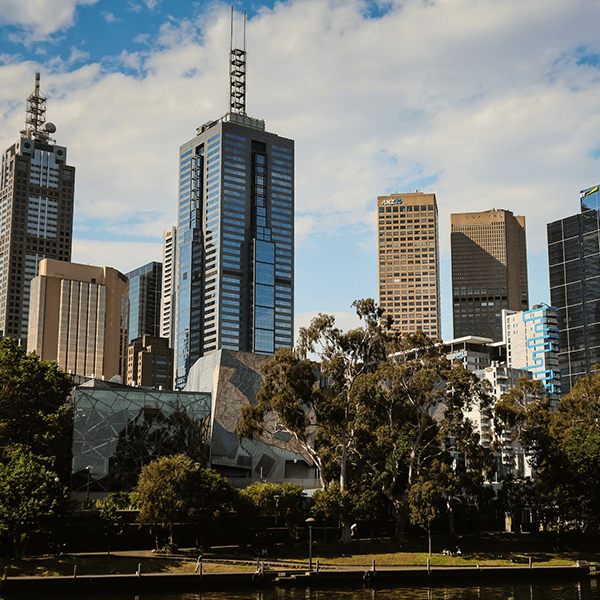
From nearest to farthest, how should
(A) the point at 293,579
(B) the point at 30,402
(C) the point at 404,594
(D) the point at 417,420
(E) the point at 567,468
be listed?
1. (C) the point at 404,594
2. (A) the point at 293,579
3. (B) the point at 30,402
4. (E) the point at 567,468
5. (D) the point at 417,420

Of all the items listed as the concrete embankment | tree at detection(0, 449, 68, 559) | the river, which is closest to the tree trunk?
the concrete embankment

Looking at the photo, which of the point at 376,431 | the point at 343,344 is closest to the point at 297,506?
the point at 376,431

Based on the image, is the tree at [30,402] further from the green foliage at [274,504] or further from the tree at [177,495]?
the green foliage at [274,504]

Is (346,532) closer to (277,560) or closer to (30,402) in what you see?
(277,560)

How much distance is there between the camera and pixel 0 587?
5556 cm

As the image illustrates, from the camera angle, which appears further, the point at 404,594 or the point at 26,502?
the point at 26,502

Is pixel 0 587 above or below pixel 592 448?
below

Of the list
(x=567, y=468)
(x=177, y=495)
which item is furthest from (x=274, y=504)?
(x=567, y=468)

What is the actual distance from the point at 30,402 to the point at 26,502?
2007cm

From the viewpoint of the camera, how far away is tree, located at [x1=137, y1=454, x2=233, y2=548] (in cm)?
6794

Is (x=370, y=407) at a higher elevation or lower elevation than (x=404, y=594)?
higher

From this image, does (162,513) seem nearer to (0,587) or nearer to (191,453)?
(0,587)

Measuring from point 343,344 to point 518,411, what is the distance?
24263 millimetres

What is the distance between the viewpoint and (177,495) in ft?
224
